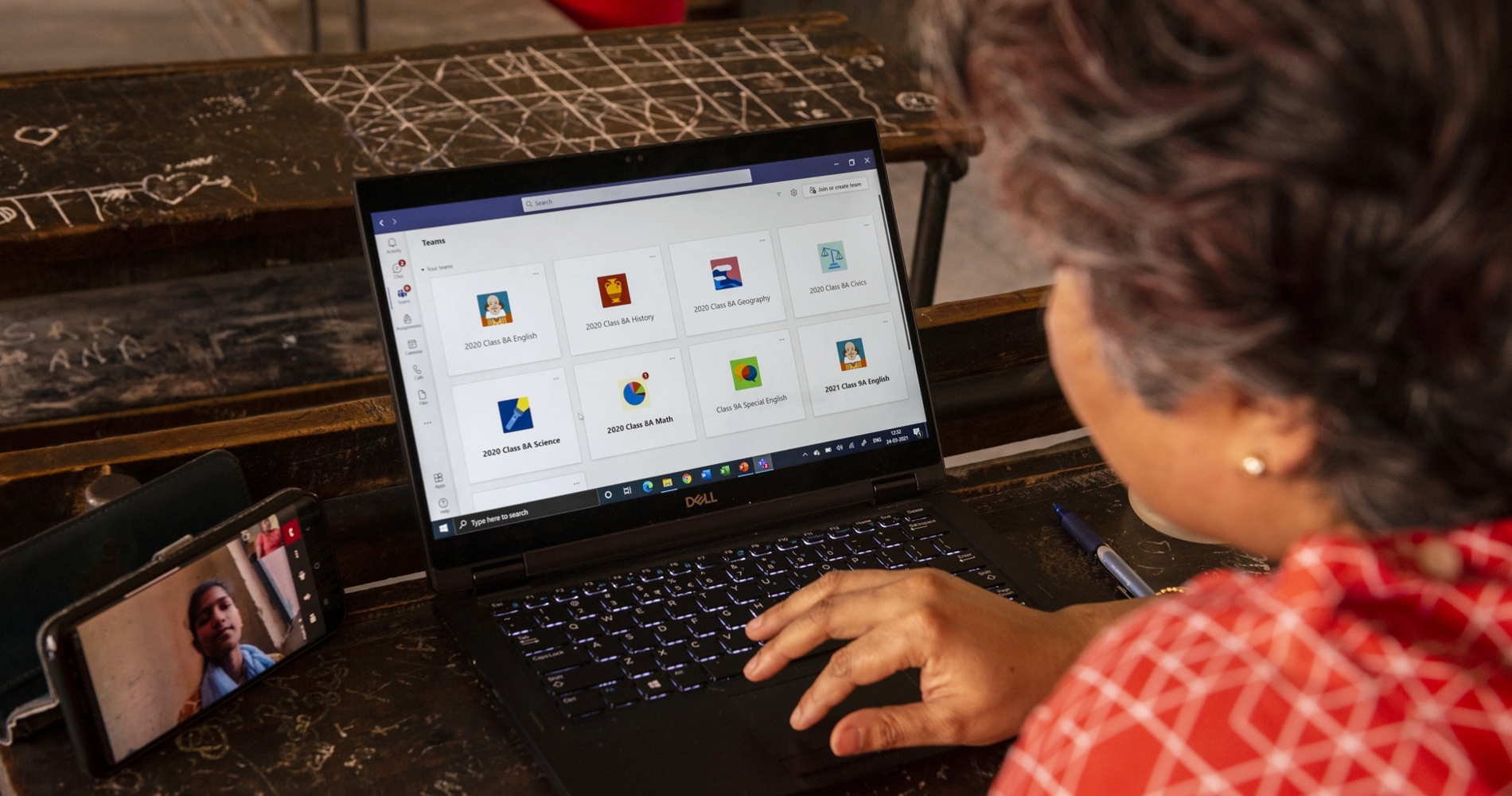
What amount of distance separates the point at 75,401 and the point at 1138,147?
190cm

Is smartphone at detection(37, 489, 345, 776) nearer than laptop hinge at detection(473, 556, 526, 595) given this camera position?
Yes

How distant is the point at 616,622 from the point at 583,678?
6 centimetres

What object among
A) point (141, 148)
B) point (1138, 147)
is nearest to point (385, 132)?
point (141, 148)

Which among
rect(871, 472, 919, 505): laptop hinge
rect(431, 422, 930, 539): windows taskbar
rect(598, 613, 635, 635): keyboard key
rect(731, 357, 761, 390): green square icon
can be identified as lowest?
rect(598, 613, 635, 635): keyboard key

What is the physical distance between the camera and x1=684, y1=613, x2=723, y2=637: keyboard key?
882 millimetres

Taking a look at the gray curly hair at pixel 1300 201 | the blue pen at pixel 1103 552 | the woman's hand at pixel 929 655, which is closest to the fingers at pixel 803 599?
the woman's hand at pixel 929 655

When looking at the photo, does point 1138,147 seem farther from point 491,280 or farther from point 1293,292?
point 491,280

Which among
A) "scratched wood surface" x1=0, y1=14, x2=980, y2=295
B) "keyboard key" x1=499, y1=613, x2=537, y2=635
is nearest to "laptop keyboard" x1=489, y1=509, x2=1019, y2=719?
"keyboard key" x1=499, y1=613, x2=537, y2=635

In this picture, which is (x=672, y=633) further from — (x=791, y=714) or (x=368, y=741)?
(x=368, y=741)

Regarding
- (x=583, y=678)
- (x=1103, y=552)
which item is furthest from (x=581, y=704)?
(x=1103, y=552)

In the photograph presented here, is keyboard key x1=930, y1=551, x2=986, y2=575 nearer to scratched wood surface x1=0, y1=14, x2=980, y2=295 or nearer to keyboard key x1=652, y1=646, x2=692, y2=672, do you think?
keyboard key x1=652, y1=646, x2=692, y2=672

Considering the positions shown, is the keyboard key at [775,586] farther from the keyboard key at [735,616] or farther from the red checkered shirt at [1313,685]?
the red checkered shirt at [1313,685]

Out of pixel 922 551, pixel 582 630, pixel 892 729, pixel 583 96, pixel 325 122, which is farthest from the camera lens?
pixel 583 96

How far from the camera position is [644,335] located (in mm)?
958
